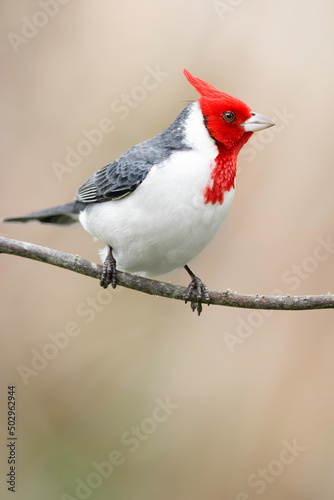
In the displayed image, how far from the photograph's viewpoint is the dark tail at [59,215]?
4.85 m

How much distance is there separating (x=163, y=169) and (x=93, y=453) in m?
2.84

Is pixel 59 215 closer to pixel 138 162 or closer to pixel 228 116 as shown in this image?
pixel 138 162

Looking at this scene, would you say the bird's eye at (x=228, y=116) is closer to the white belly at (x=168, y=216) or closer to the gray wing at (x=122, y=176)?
the white belly at (x=168, y=216)

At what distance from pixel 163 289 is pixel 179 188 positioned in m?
0.65

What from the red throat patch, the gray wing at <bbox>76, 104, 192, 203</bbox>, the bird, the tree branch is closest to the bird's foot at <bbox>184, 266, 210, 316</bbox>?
the bird

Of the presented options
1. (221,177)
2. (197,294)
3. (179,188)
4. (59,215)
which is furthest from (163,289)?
(59,215)

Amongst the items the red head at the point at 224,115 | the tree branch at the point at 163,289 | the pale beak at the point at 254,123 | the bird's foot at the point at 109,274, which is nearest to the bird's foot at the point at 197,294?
the tree branch at the point at 163,289

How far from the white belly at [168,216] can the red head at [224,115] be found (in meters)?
0.19

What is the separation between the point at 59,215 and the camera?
5027 millimetres

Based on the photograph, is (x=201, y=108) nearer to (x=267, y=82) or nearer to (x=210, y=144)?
(x=210, y=144)

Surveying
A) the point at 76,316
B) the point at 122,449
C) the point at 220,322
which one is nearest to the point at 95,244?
the point at 76,316

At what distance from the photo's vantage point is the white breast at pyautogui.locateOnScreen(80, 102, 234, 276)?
394 centimetres

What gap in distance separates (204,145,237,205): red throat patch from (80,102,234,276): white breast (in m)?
0.03

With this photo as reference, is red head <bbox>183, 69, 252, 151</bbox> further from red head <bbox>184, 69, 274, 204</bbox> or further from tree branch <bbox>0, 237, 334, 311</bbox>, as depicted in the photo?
tree branch <bbox>0, 237, 334, 311</bbox>
